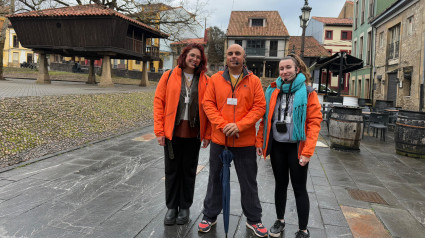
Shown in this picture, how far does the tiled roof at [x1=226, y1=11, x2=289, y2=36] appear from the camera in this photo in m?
39.1

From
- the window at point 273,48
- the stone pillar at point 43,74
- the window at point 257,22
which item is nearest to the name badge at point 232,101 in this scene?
the stone pillar at point 43,74

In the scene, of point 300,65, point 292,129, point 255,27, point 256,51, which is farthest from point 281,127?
point 255,27

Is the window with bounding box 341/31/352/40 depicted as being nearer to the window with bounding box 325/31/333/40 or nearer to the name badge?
the window with bounding box 325/31/333/40

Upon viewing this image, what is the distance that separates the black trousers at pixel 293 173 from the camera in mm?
2688

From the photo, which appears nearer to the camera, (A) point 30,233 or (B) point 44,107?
(A) point 30,233

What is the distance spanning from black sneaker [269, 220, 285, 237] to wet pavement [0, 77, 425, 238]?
0.07 m

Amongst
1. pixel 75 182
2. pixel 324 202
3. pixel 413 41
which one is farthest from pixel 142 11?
pixel 324 202

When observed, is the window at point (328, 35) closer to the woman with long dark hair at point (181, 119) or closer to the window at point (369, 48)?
the window at point (369, 48)

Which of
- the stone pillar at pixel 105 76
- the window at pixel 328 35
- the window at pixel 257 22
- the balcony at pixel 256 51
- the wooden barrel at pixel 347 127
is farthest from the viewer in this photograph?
the window at pixel 328 35

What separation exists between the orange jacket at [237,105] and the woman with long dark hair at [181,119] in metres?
0.25

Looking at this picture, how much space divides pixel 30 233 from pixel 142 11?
22720 millimetres

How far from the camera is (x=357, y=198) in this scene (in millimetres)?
3947

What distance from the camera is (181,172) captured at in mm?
3203

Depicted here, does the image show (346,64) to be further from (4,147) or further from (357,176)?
(4,147)
